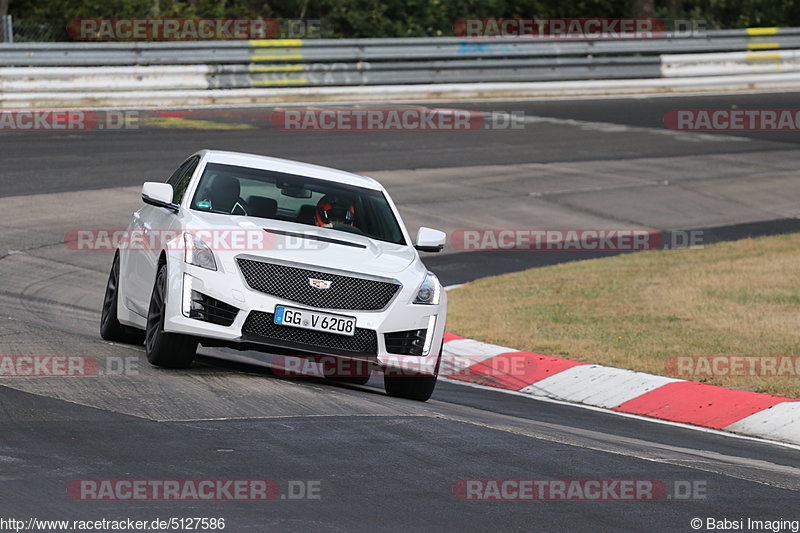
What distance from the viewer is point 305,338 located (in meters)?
9.19

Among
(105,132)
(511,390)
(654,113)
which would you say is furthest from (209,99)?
(511,390)

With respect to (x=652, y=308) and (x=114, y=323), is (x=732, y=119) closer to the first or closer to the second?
(x=652, y=308)

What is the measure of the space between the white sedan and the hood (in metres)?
0.01

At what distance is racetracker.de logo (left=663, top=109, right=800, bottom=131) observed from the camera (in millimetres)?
29328

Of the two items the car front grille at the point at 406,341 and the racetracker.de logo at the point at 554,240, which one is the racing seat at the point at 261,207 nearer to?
the car front grille at the point at 406,341

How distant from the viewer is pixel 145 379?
898cm

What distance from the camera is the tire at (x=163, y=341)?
933cm

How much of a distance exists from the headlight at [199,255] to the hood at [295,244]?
2.1 inches

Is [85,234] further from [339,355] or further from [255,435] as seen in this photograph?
[255,435]

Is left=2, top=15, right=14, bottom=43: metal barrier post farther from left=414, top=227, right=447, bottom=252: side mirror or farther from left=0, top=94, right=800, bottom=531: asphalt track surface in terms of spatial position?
left=414, top=227, right=447, bottom=252: side mirror

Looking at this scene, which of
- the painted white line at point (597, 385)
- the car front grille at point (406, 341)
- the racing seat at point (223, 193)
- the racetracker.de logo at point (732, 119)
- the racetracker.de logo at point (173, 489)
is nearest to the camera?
the racetracker.de logo at point (173, 489)

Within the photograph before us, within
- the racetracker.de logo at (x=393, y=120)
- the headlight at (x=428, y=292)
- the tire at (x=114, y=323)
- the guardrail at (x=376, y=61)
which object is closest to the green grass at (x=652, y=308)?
the headlight at (x=428, y=292)

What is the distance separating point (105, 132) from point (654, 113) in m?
12.2

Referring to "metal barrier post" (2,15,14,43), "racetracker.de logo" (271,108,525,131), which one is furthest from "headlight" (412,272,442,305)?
"metal barrier post" (2,15,14,43)
